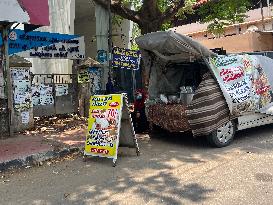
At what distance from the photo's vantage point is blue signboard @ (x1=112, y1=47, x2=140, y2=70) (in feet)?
34.0

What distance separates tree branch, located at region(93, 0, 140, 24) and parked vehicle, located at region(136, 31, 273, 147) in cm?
333

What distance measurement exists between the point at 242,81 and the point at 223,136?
4.01ft

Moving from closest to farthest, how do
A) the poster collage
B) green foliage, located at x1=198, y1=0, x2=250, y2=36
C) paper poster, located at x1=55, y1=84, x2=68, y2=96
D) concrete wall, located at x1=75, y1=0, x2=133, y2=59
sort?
1. the poster collage
2. paper poster, located at x1=55, y1=84, x2=68, y2=96
3. green foliage, located at x1=198, y1=0, x2=250, y2=36
4. concrete wall, located at x1=75, y1=0, x2=133, y2=59

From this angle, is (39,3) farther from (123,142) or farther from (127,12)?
(127,12)

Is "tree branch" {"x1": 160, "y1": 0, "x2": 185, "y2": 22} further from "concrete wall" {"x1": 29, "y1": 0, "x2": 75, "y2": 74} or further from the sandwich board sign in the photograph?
the sandwich board sign

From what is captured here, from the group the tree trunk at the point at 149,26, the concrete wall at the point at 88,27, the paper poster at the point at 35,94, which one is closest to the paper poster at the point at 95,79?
the paper poster at the point at 35,94

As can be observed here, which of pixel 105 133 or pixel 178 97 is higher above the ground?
pixel 178 97

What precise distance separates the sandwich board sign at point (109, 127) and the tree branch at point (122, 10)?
5.35 meters

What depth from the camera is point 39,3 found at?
7676 mm

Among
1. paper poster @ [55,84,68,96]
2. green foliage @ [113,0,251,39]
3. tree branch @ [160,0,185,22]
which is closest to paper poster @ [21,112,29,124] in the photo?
paper poster @ [55,84,68,96]

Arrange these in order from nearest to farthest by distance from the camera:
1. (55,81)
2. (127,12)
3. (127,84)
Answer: (55,81)
(127,12)
(127,84)

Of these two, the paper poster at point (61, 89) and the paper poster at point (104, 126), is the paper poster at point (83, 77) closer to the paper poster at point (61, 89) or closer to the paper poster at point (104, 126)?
the paper poster at point (61, 89)

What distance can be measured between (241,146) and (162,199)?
128 inches

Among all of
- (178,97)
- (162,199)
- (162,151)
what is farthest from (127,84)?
(162,199)
